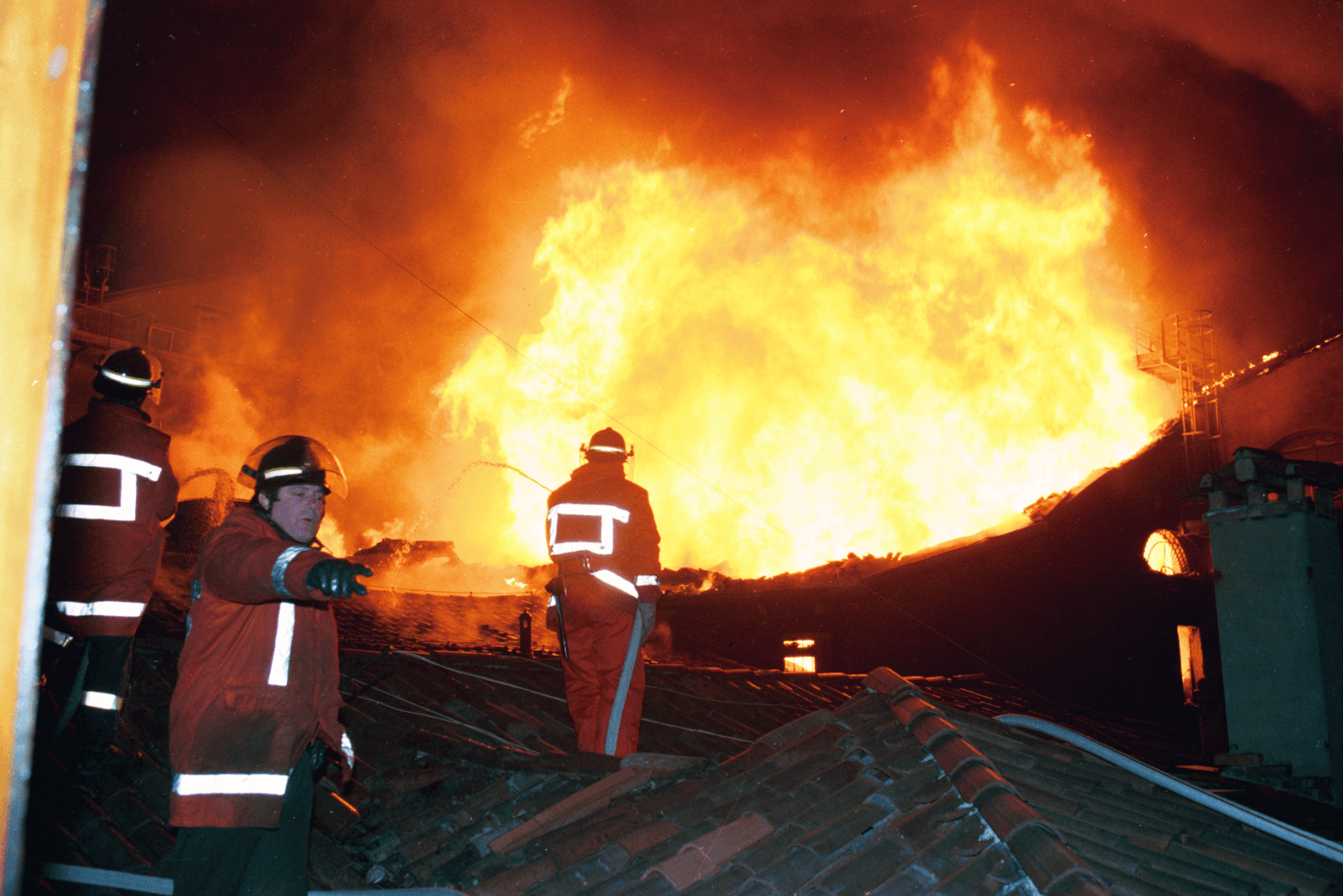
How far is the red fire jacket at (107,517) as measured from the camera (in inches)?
165

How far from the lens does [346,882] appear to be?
3.99 metres

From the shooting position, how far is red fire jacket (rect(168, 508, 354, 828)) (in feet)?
8.49

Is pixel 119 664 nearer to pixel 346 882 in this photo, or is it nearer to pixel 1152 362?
pixel 346 882

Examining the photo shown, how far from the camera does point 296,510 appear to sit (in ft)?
9.92

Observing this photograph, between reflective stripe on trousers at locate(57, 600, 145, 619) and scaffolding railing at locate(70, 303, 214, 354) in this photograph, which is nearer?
reflective stripe on trousers at locate(57, 600, 145, 619)

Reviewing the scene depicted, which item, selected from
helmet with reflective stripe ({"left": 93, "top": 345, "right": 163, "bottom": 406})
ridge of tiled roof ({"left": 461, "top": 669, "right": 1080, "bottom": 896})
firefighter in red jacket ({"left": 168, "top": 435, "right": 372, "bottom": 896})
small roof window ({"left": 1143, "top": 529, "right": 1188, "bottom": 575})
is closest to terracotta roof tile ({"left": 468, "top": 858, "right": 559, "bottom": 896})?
ridge of tiled roof ({"left": 461, "top": 669, "right": 1080, "bottom": 896})

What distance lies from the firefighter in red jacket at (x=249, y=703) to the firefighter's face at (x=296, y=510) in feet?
0.09

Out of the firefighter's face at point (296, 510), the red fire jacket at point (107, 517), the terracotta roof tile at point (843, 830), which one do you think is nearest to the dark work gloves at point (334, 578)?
the firefighter's face at point (296, 510)

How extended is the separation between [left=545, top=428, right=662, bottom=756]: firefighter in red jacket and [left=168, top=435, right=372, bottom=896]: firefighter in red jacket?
2.74 m

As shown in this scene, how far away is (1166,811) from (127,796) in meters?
4.84

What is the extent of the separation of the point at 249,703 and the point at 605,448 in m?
3.53

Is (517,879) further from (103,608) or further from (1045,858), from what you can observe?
(103,608)

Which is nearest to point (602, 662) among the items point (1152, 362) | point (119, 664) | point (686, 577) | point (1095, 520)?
point (119, 664)

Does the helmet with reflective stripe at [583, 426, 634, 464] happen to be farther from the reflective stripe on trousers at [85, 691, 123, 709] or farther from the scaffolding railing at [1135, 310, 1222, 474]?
the scaffolding railing at [1135, 310, 1222, 474]
